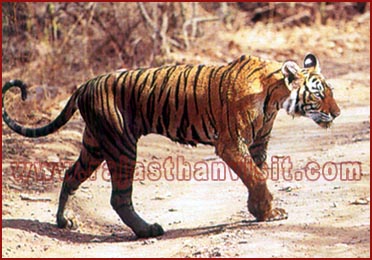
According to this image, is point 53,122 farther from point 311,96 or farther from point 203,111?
point 311,96

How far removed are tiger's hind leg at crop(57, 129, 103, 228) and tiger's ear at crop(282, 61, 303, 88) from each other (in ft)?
5.12

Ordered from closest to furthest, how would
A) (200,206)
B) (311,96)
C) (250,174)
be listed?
(250,174)
(311,96)
(200,206)

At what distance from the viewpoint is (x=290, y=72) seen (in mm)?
6574

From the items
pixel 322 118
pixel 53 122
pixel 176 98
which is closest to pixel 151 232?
pixel 176 98

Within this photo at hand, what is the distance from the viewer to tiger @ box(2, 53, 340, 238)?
21.5 ft

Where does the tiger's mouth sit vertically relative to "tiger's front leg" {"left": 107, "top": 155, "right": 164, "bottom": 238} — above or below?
above

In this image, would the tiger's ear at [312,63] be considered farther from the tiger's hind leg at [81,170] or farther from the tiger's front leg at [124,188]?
the tiger's hind leg at [81,170]

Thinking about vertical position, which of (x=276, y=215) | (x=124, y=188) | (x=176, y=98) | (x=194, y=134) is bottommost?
(x=276, y=215)

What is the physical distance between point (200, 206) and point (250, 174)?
133 centimetres

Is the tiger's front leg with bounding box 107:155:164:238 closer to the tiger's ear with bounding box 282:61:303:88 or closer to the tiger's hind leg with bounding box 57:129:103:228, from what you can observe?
the tiger's hind leg with bounding box 57:129:103:228

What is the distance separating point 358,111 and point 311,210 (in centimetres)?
454

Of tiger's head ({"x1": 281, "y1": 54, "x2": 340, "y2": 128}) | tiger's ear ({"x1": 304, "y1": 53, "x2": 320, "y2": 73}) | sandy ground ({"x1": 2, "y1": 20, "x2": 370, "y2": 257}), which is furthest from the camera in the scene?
tiger's ear ({"x1": 304, "y1": 53, "x2": 320, "y2": 73})

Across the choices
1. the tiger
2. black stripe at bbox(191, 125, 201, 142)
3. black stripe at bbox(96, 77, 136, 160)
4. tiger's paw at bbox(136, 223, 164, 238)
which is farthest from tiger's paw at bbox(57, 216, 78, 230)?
black stripe at bbox(191, 125, 201, 142)

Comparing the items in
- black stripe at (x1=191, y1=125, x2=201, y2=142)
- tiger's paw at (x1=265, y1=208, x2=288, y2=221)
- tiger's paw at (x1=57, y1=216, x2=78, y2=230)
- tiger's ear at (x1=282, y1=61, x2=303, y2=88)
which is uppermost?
tiger's ear at (x1=282, y1=61, x2=303, y2=88)
